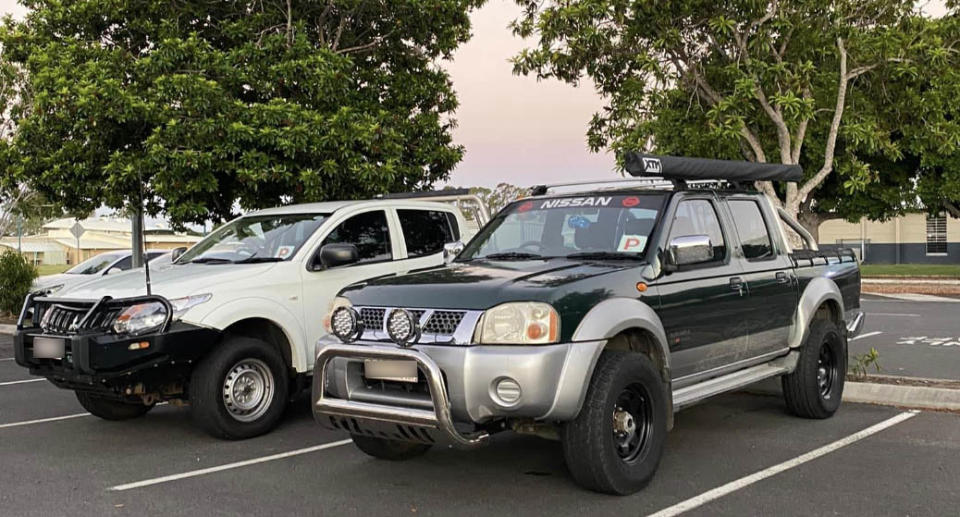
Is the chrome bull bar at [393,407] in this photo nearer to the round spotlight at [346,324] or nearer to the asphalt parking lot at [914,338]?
the round spotlight at [346,324]

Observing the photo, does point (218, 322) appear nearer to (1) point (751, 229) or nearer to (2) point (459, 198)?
(2) point (459, 198)

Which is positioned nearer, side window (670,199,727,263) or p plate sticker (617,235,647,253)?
p plate sticker (617,235,647,253)

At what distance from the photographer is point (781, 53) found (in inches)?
617

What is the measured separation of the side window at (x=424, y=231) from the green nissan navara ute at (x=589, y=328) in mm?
1690

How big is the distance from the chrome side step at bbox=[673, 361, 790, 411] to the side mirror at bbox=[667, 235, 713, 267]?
0.85 meters

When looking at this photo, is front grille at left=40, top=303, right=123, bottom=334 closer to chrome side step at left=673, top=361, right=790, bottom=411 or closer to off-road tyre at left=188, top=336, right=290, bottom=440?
off-road tyre at left=188, top=336, right=290, bottom=440

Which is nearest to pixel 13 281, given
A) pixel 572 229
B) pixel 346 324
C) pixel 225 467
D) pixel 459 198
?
pixel 459 198

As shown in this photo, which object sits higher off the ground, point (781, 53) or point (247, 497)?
point (781, 53)

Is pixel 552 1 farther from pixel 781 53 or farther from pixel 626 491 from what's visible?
pixel 626 491

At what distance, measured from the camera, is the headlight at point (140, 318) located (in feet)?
20.5

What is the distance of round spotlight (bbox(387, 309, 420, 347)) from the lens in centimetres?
479

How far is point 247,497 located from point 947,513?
3.94 meters

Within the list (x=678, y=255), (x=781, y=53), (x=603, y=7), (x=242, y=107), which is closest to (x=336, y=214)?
(x=678, y=255)

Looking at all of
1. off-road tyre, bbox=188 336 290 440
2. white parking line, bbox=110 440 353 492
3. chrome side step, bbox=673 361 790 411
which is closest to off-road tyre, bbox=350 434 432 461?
white parking line, bbox=110 440 353 492
